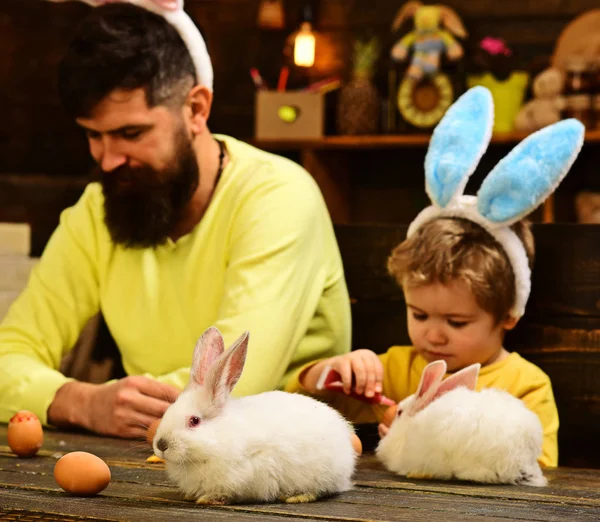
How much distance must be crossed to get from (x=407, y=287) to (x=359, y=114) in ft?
6.62

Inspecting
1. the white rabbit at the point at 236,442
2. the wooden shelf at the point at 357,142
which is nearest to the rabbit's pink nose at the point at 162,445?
the white rabbit at the point at 236,442

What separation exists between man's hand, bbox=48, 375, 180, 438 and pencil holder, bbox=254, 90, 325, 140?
79.7 inches

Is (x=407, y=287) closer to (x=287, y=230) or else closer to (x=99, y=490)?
(x=287, y=230)

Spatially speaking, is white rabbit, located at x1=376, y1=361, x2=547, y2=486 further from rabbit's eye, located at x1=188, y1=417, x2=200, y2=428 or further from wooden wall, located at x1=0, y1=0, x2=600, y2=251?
wooden wall, located at x1=0, y1=0, x2=600, y2=251

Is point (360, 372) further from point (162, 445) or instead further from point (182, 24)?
point (182, 24)

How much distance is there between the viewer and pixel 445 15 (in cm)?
362

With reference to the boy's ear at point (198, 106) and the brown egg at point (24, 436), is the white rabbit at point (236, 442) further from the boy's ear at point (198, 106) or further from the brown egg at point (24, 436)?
the boy's ear at point (198, 106)

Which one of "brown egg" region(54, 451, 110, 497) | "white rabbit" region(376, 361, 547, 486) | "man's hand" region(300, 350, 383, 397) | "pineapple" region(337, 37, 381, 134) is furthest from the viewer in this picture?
"pineapple" region(337, 37, 381, 134)

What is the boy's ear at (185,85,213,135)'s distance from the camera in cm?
210

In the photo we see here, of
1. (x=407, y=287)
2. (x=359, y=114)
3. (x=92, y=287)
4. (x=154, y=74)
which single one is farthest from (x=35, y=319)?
(x=359, y=114)

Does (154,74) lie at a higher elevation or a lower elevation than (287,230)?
higher

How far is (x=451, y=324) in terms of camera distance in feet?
5.67

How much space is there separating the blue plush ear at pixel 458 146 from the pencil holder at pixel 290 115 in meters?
1.93

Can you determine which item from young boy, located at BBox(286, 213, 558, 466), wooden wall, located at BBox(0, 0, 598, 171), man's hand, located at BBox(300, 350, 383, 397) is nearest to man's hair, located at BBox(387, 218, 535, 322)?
young boy, located at BBox(286, 213, 558, 466)
